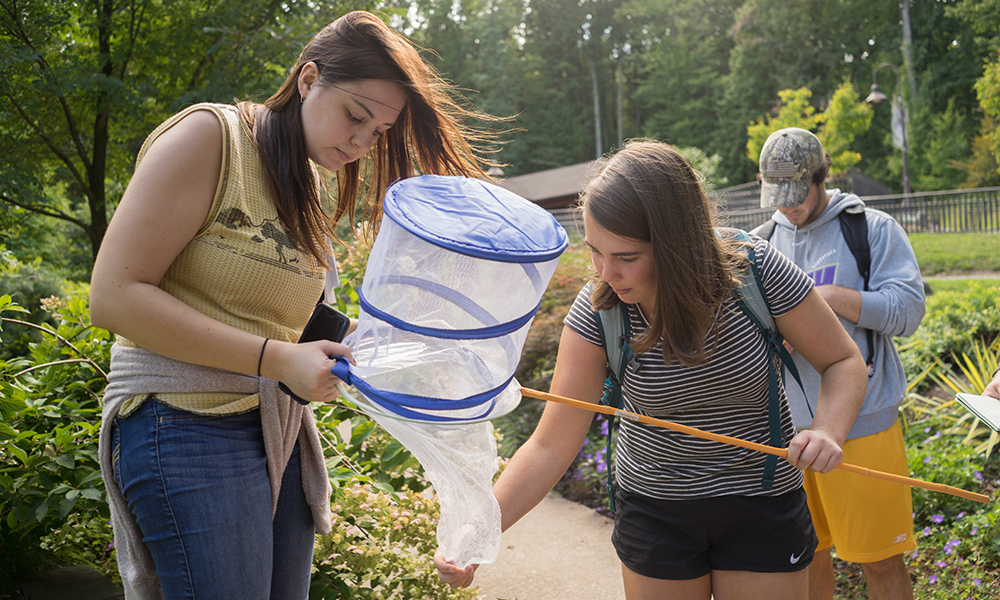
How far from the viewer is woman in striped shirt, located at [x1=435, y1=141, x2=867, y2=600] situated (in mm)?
1683

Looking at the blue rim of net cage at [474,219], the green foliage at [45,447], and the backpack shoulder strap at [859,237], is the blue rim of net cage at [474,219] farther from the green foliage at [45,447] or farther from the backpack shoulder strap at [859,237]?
the backpack shoulder strap at [859,237]

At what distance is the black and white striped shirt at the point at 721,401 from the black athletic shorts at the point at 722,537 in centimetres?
3

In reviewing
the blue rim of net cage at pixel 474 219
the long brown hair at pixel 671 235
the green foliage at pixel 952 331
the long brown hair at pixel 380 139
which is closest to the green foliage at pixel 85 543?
the long brown hair at pixel 380 139

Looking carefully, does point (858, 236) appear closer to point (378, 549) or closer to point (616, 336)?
point (616, 336)

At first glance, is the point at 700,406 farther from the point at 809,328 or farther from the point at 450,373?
the point at 450,373

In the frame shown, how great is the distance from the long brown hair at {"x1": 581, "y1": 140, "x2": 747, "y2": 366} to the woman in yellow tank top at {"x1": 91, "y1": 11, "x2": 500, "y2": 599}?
0.50 m

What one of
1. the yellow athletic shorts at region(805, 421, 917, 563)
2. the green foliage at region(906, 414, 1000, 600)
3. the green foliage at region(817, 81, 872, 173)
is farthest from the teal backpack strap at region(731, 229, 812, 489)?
the green foliage at region(817, 81, 872, 173)

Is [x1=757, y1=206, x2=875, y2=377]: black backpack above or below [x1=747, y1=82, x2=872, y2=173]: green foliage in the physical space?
below

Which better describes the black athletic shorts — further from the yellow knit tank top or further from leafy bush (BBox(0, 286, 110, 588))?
leafy bush (BBox(0, 286, 110, 588))

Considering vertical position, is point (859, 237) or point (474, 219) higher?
point (474, 219)

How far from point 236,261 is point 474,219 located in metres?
0.46

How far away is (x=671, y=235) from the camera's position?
1.68 metres

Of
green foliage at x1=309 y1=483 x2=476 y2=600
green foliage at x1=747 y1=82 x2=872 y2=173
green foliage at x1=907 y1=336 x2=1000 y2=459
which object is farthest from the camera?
green foliage at x1=747 y1=82 x2=872 y2=173

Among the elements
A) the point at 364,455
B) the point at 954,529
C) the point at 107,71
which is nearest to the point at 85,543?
the point at 364,455
